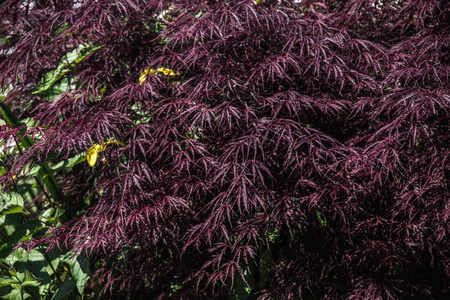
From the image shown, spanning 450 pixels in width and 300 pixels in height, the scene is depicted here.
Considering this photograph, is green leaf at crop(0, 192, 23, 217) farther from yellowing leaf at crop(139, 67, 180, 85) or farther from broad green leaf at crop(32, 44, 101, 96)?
yellowing leaf at crop(139, 67, 180, 85)

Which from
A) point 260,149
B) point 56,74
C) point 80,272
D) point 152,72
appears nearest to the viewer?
point 260,149

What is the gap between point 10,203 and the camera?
2404 mm

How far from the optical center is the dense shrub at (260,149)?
2.00 metres

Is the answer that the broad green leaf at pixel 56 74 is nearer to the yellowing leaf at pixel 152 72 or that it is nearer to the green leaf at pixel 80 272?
the yellowing leaf at pixel 152 72

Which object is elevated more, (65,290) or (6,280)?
(6,280)

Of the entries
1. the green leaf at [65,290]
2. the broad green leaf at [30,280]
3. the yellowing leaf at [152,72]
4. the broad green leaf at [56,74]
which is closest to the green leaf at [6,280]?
the broad green leaf at [30,280]

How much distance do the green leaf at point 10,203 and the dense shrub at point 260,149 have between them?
0.19m

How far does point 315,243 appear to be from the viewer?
2279 mm

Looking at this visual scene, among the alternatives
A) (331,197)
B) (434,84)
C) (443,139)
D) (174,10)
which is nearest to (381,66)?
(434,84)

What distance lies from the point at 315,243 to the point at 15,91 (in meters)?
2.17

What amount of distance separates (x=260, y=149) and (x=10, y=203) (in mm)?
A: 1416

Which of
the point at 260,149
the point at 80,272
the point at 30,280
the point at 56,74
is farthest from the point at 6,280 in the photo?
the point at 260,149

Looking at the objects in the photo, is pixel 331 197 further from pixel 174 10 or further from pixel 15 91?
pixel 15 91

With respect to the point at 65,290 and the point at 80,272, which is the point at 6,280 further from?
the point at 80,272
